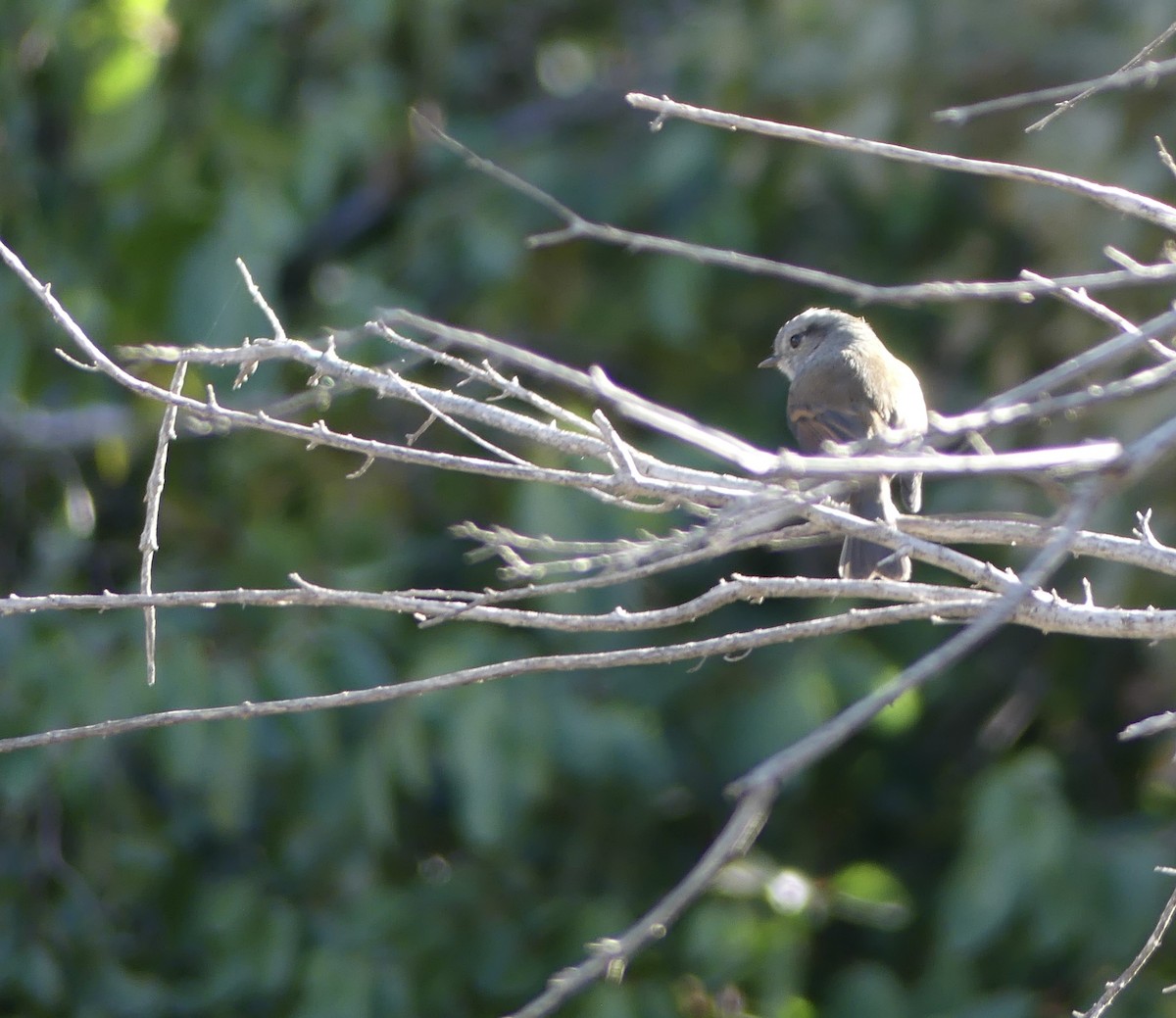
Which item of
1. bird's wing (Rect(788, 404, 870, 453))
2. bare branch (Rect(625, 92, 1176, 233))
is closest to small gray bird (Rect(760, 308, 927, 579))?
bird's wing (Rect(788, 404, 870, 453))

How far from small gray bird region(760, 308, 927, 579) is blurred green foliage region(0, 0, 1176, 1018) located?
0.38 metres

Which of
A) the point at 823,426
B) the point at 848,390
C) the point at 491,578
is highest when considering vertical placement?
the point at 848,390

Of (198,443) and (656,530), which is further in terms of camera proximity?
(198,443)

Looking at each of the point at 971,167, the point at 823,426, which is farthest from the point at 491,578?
the point at 971,167

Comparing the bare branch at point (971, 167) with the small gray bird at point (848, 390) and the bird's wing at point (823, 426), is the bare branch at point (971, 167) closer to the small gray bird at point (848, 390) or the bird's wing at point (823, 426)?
the small gray bird at point (848, 390)

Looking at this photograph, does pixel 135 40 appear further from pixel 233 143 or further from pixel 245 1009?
pixel 245 1009

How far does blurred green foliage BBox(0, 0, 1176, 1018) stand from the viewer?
4.88 m

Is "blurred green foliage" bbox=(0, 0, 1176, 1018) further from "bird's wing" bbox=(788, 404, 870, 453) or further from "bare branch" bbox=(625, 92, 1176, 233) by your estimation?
"bare branch" bbox=(625, 92, 1176, 233)

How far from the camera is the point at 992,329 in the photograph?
5.50 meters

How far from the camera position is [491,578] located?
5668 millimetres

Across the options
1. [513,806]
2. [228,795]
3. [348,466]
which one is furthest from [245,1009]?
[348,466]

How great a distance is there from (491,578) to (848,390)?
1.55 meters

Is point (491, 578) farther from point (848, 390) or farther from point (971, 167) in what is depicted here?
point (971, 167)

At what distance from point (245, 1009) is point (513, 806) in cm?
127
